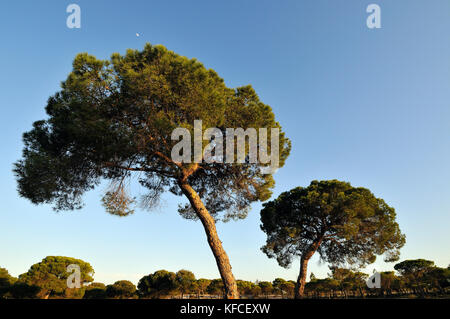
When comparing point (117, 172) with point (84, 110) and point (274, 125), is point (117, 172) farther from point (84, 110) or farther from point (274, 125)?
point (274, 125)

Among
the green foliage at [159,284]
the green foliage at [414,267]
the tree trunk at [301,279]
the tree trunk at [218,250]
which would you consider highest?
the tree trunk at [218,250]

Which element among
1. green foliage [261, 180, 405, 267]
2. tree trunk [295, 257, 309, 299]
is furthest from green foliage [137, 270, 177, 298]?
tree trunk [295, 257, 309, 299]

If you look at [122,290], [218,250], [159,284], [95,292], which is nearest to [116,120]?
[218,250]

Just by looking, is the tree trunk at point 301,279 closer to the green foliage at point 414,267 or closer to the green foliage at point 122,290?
the green foliage at point 414,267

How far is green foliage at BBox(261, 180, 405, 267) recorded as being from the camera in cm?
1750

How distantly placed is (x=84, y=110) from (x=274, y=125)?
8.02 m

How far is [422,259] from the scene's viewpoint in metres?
26.4

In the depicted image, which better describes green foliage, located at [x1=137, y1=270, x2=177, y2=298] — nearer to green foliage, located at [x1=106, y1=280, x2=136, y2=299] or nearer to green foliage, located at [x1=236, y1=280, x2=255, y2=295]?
green foliage, located at [x1=106, y1=280, x2=136, y2=299]

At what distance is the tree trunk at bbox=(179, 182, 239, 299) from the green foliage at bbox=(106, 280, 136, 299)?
120ft

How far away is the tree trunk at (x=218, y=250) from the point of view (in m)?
8.34

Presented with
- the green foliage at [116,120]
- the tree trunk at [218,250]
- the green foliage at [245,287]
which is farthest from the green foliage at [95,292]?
the tree trunk at [218,250]

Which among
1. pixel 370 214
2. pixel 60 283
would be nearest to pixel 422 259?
pixel 370 214

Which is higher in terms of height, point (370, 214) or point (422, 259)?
point (370, 214)

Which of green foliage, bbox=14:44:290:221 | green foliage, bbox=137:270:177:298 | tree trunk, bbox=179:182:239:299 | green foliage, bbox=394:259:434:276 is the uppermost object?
green foliage, bbox=14:44:290:221
